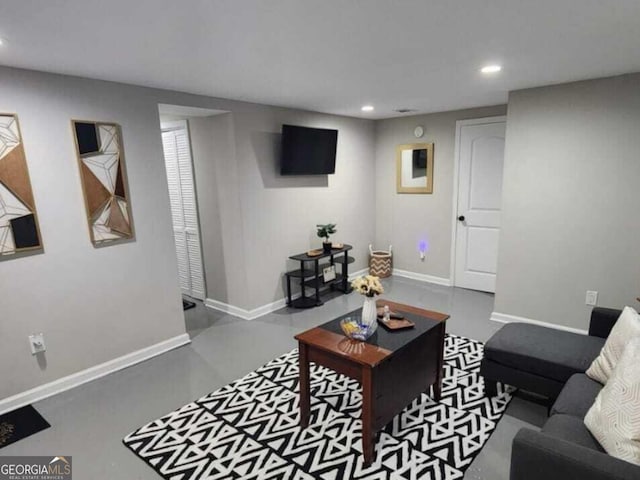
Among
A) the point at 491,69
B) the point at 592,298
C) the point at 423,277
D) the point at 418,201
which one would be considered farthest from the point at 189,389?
the point at 418,201

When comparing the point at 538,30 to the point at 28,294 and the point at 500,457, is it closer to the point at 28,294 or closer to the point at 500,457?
the point at 500,457

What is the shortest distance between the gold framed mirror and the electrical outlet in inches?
174

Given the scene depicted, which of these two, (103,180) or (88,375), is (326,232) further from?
(88,375)

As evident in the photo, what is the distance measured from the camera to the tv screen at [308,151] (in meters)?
4.06

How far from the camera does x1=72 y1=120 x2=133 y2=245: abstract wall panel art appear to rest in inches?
105

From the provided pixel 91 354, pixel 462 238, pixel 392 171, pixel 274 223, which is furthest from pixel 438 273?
pixel 91 354

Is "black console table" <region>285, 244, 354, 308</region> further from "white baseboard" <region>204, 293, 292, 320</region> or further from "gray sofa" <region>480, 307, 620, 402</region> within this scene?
"gray sofa" <region>480, 307, 620, 402</region>

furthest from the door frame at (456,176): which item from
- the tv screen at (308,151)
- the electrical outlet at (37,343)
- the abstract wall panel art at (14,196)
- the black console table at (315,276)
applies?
the electrical outlet at (37,343)

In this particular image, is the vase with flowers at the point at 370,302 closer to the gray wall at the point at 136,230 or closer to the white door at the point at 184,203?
the gray wall at the point at 136,230

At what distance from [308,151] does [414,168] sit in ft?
5.56

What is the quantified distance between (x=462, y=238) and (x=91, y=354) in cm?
429

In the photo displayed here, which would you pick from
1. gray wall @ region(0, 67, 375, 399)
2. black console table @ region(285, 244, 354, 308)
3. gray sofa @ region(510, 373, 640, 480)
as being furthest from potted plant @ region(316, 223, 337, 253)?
gray sofa @ region(510, 373, 640, 480)

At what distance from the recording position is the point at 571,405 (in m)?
1.77

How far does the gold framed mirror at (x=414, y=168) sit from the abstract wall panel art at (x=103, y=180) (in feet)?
11.9
